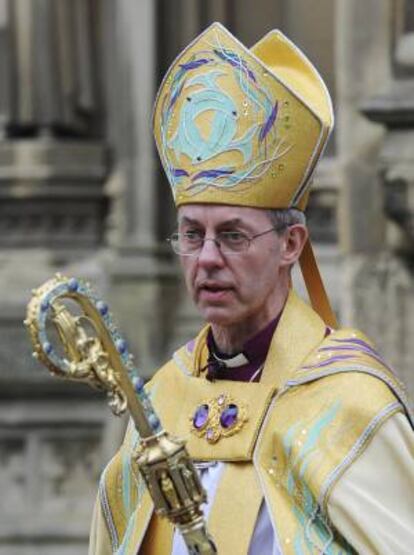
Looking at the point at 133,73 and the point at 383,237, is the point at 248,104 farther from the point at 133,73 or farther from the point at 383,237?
the point at 133,73

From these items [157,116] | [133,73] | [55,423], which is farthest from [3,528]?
[157,116]

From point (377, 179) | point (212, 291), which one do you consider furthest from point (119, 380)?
point (377, 179)

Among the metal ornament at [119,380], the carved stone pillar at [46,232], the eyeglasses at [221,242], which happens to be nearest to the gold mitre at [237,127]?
the eyeglasses at [221,242]

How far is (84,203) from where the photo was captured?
1370cm

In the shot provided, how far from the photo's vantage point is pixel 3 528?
13383mm

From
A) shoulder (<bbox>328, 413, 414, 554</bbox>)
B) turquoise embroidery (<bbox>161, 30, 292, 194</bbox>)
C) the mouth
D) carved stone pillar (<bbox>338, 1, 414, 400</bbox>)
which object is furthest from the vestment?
carved stone pillar (<bbox>338, 1, 414, 400</bbox>)

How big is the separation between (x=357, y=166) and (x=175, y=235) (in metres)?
3.62

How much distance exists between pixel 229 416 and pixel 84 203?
730 cm

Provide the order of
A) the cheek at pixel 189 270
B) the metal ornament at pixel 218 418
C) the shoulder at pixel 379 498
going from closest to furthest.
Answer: the shoulder at pixel 379 498 → the cheek at pixel 189 270 → the metal ornament at pixel 218 418

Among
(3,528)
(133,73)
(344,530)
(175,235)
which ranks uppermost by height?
(175,235)

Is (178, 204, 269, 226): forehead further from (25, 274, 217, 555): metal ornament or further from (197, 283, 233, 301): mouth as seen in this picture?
(25, 274, 217, 555): metal ornament

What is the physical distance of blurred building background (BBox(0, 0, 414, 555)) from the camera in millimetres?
13062

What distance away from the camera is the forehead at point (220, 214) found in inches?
252

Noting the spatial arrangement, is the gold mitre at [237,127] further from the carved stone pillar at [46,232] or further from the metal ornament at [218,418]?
the carved stone pillar at [46,232]
